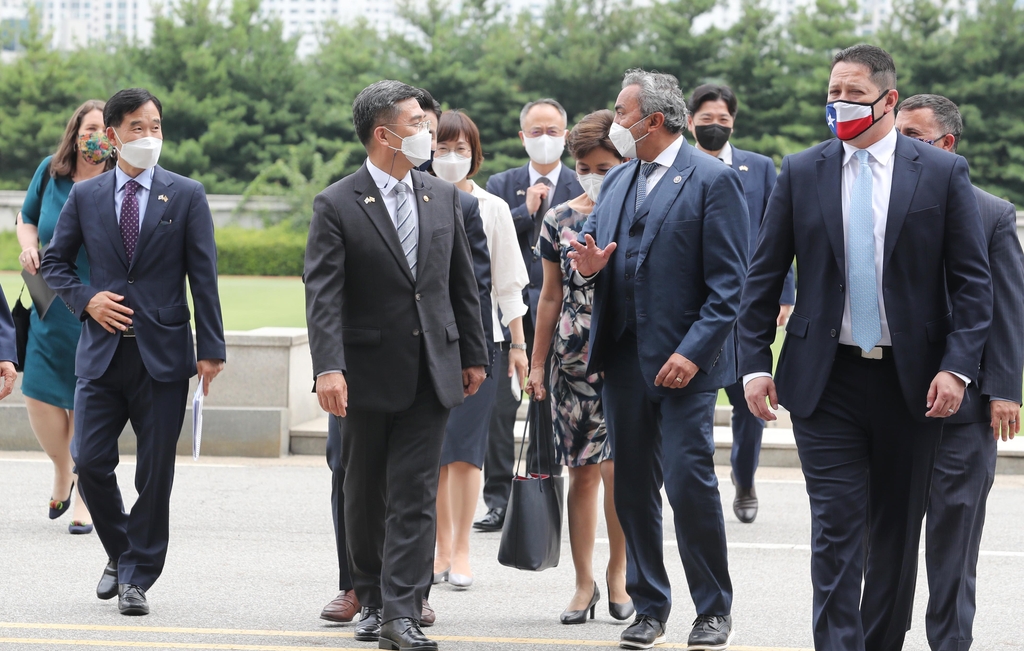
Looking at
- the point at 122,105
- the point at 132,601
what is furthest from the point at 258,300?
the point at 132,601

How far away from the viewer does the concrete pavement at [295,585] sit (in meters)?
5.07

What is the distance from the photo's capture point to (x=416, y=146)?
192 inches

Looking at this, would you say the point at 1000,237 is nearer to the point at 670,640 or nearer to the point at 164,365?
the point at 670,640

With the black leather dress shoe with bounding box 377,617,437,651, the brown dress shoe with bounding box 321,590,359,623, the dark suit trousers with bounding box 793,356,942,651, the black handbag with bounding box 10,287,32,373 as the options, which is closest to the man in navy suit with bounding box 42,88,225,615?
the brown dress shoe with bounding box 321,590,359,623

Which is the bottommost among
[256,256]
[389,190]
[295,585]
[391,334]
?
[256,256]

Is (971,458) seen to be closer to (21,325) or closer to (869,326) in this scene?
(869,326)

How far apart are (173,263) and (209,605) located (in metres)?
1.45

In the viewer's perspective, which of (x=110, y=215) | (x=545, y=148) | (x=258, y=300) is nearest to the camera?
(x=110, y=215)

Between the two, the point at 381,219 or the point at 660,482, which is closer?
the point at 381,219

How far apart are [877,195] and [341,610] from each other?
265 cm

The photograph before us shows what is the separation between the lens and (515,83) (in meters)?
43.6

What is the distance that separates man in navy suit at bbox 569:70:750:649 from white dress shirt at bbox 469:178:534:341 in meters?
1.04

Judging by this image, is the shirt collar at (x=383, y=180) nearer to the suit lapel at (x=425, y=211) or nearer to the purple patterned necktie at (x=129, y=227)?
the suit lapel at (x=425, y=211)

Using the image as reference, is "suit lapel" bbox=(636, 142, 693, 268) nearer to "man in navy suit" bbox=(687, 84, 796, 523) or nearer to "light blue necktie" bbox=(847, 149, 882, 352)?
"light blue necktie" bbox=(847, 149, 882, 352)
